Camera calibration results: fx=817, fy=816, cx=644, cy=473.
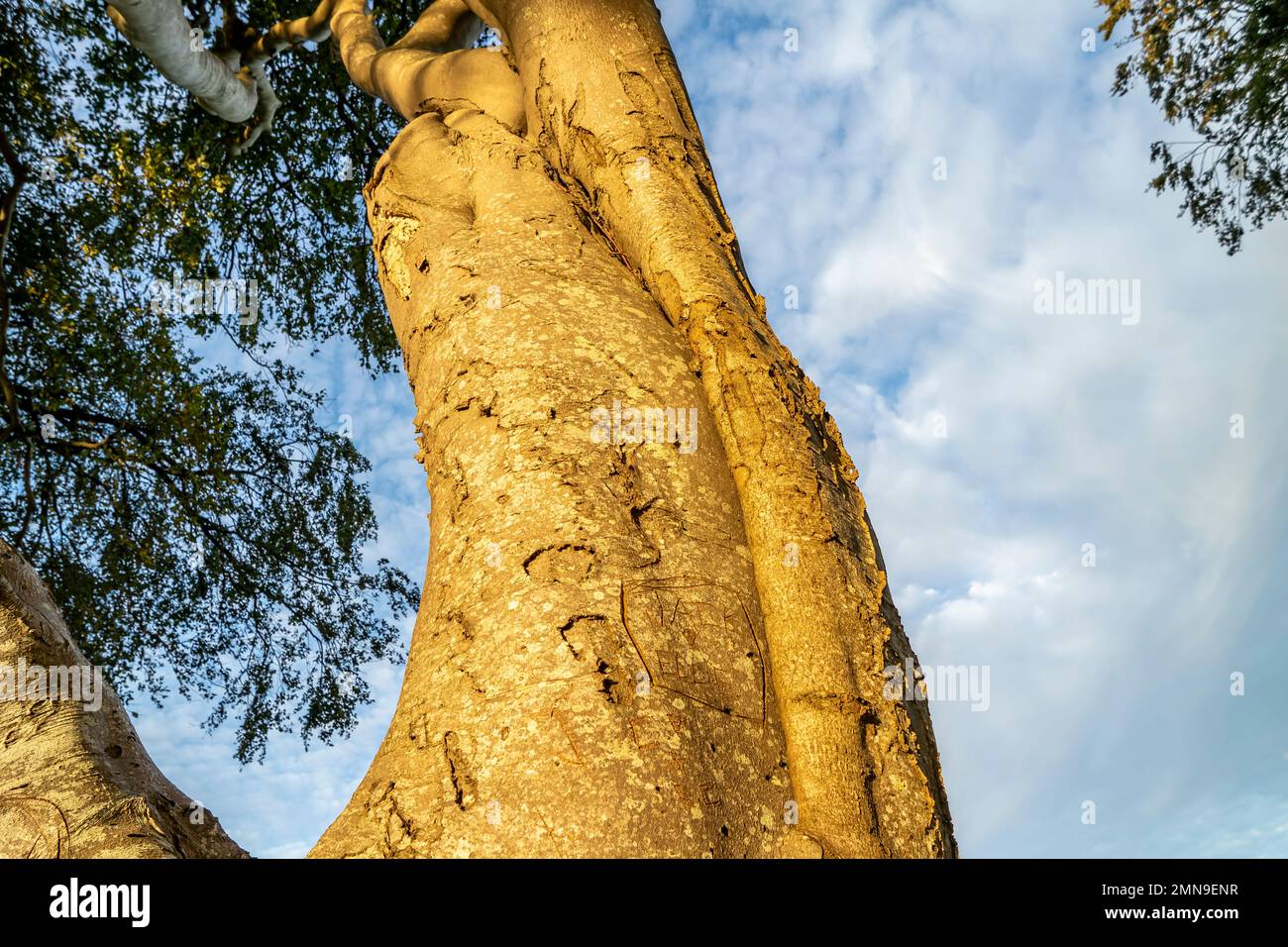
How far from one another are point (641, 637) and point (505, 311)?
1.03 m

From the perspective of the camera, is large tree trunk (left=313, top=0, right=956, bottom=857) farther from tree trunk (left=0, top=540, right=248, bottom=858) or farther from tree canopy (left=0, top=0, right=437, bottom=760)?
tree canopy (left=0, top=0, right=437, bottom=760)

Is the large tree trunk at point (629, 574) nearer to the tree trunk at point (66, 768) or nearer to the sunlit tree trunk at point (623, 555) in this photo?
the sunlit tree trunk at point (623, 555)

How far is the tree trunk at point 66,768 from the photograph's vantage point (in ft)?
5.71

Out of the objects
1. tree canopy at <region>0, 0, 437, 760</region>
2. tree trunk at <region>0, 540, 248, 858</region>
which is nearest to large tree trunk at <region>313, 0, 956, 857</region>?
tree trunk at <region>0, 540, 248, 858</region>

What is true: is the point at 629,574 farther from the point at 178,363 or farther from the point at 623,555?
the point at 178,363

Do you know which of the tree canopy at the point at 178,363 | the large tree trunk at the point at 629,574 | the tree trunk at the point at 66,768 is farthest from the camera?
the tree canopy at the point at 178,363

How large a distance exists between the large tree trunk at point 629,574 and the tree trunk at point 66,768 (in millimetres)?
591

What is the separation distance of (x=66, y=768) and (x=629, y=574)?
4.80ft

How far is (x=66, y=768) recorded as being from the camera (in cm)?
193

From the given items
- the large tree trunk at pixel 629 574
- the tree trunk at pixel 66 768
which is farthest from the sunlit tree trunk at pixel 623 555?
the tree trunk at pixel 66 768

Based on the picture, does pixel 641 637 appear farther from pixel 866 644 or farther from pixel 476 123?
pixel 476 123

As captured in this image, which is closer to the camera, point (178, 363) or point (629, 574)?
point (629, 574)

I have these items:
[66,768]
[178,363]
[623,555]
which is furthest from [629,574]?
[178,363]
